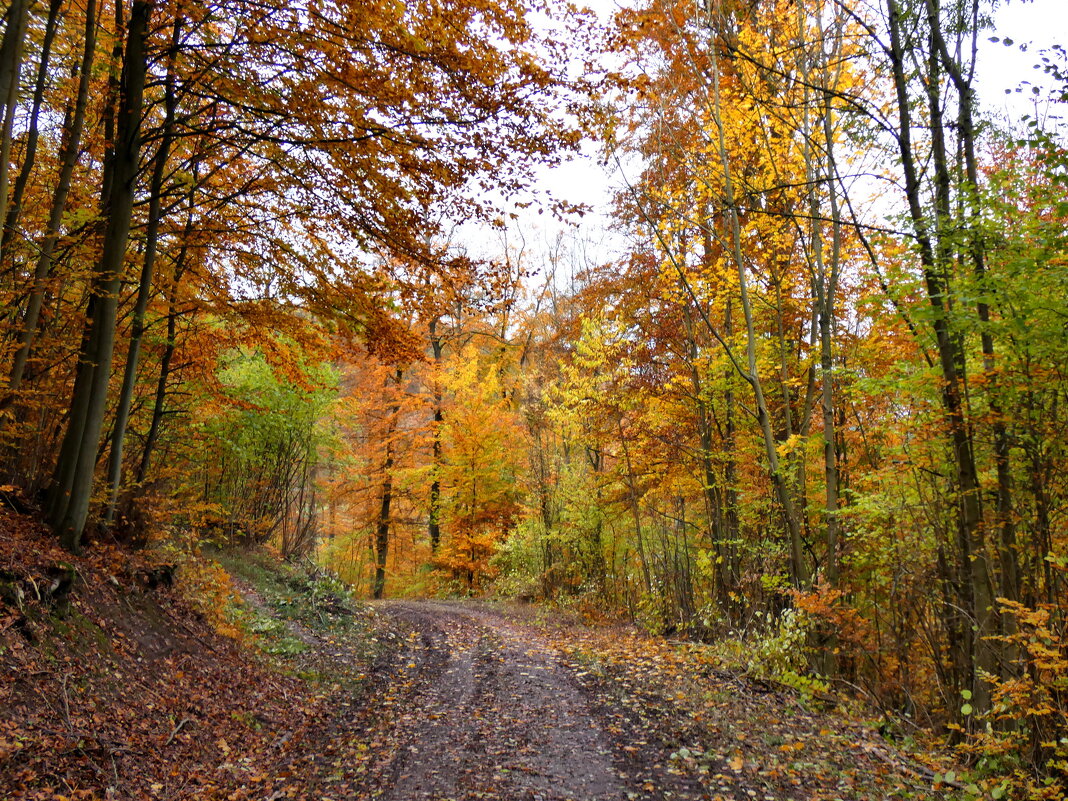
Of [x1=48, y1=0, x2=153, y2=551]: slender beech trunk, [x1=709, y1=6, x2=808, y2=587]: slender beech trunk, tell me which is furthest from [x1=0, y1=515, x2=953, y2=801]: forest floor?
[x1=709, y1=6, x2=808, y2=587]: slender beech trunk

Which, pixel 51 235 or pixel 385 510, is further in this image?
pixel 385 510

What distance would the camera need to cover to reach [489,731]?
6.18m

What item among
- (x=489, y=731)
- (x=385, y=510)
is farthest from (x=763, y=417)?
(x=385, y=510)

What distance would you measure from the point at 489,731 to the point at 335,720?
1638 millimetres

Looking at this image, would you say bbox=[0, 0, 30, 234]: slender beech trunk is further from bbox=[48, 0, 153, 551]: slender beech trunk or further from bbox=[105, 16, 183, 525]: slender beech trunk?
bbox=[105, 16, 183, 525]: slender beech trunk

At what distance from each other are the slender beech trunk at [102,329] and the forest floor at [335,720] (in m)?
0.47

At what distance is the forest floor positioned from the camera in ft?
14.5

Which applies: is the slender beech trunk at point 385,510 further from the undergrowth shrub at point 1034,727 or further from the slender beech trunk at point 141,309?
the undergrowth shrub at point 1034,727

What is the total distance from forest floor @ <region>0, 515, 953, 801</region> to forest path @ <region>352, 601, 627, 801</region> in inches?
1.1

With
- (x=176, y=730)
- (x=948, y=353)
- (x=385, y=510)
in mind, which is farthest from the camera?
(x=385, y=510)

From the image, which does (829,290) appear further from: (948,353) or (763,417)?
(948,353)

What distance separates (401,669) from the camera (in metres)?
8.81

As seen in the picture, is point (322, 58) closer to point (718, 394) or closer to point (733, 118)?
point (733, 118)

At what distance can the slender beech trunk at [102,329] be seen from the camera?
21.1ft
